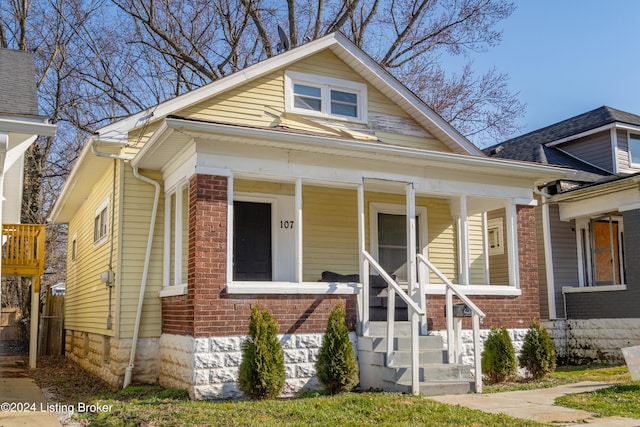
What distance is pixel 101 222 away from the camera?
12.8 m

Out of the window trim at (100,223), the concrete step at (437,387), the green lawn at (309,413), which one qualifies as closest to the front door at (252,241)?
the window trim at (100,223)

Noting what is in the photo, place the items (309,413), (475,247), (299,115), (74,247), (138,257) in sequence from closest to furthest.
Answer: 1. (309,413)
2. (138,257)
3. (299,115)
4. (475,247)
5. (74,247)

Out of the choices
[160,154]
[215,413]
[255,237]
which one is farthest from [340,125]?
[215,413]

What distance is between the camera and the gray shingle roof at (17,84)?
841 centimetres

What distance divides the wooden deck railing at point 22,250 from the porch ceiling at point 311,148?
534 centimetres

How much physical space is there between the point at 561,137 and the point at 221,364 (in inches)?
500

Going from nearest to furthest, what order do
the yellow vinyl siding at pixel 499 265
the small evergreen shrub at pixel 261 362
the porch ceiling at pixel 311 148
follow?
1. the small evergreen shrub at pixel 261 362
2. the porch ceiling at pixel 311 148
3. the yellow vinyl siding at pixel 499 265

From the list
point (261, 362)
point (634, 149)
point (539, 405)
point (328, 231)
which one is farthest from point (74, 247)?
point (634, 149)

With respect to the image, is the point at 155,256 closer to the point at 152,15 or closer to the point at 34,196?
the point at 152,15

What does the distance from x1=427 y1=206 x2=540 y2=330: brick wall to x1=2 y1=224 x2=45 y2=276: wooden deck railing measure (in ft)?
29.7

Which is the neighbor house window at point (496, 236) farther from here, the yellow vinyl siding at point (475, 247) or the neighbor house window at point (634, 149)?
the neighbor house window at point (634, 149)

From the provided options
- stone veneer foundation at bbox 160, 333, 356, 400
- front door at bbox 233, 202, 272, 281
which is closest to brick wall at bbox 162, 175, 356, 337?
stone veneer foundation at bbox 160, 333, 356, 400

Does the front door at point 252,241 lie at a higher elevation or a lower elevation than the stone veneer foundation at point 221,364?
higher

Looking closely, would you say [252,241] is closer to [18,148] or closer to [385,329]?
[385,329]
